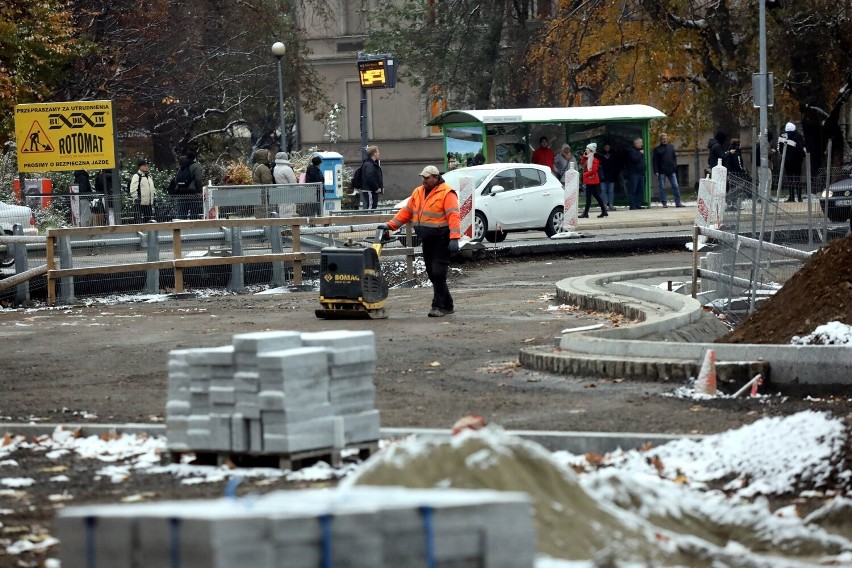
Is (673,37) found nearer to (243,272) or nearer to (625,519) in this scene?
(243,272)

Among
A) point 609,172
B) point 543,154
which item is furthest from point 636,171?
point 543,154

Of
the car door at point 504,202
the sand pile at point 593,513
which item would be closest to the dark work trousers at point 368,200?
the car door at point 504,202

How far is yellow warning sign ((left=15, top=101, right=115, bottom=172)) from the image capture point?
28.0 m

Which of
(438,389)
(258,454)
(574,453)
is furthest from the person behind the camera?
(438,389)

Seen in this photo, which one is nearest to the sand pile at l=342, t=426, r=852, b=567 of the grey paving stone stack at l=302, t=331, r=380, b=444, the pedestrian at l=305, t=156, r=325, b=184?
the grey paving stone stack at l=302, t=331, r=380, b=444

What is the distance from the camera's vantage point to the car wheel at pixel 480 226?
29828mm

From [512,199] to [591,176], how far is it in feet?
19.7

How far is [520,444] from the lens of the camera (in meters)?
7.12

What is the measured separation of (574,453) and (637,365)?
10.3 feet

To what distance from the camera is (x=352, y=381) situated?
31.4ft

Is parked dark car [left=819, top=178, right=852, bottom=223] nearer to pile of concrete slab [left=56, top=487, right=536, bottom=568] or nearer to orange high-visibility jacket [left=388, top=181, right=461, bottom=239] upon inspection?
orange high-visibility jacket [left=388, top=181, right=461, bottom=239]

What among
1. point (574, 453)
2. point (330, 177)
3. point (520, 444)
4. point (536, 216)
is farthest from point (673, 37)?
point (520, 444)

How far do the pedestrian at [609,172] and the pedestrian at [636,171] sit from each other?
1.18ft

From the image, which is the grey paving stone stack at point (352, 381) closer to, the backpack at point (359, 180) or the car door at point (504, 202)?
the car door at point (504, 202)
